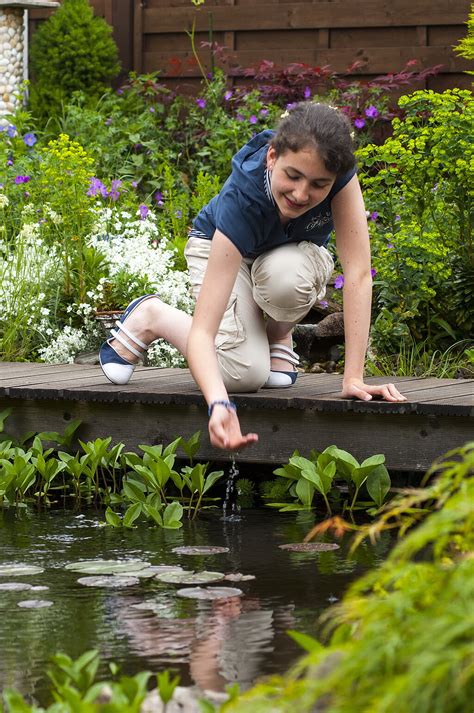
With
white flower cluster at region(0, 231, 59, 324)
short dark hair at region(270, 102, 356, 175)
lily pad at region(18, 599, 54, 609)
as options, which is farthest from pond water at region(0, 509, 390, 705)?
white flower cluster at region(0, 231, 59, 324)

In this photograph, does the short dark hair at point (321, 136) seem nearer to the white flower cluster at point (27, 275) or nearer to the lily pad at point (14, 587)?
the lily pad at point (14, 587)

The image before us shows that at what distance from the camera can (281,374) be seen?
4.16 m

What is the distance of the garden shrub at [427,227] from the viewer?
5.09 m

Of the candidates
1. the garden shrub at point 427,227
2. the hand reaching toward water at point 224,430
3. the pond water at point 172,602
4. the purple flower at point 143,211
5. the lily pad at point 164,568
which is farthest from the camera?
the purple flower at point 143,211

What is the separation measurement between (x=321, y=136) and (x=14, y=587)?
4.70 ft

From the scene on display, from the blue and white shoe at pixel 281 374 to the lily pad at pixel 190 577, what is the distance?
123 centimetres

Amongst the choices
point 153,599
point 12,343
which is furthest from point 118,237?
point 153,599

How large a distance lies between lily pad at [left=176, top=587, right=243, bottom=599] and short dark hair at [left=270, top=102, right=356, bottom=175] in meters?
1.17

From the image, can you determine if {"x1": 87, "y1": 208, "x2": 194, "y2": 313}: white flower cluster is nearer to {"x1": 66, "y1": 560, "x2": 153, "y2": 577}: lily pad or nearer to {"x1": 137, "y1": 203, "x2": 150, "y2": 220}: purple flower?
{"x1": 137, "y1": 203, "x2": 150, "y2": 220}: purple flower

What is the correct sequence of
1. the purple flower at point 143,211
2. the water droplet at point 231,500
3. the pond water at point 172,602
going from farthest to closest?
the purple flower at point 143,211 → the water droplet at point 231,500 → the pond water at point 172,602

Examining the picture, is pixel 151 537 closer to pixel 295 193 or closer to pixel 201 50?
pixel 295 193

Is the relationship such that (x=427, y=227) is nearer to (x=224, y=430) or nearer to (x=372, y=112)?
(x=224, y=430)

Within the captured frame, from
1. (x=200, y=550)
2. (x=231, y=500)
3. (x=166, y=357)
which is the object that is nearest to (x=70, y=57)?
(x=166, y=357)

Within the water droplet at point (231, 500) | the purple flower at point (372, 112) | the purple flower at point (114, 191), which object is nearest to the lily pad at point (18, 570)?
the water droplet at point (231, 500)
